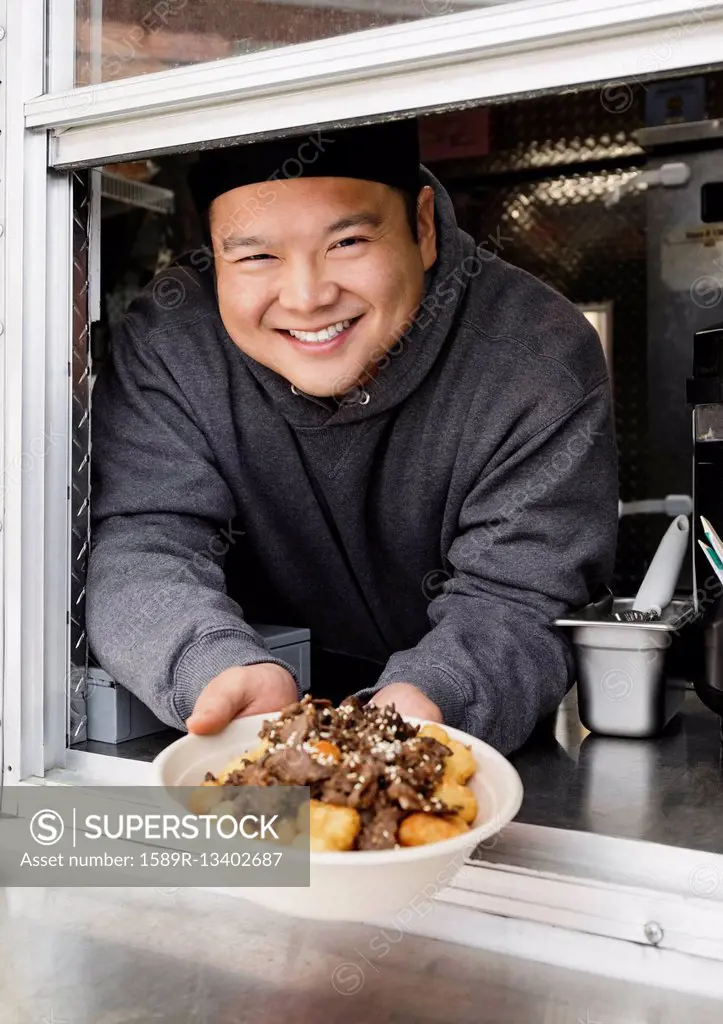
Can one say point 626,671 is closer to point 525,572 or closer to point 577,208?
point 525,572

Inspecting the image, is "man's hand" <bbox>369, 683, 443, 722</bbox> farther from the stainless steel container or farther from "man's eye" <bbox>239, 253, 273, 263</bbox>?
"man's eye" <bbox>239, 253, 273, 263</bbox>

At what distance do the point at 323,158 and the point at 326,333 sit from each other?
25cm

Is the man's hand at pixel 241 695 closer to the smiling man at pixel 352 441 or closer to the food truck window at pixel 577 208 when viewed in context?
the smiling man at pixel 352 441

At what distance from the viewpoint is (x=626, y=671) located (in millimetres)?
1484

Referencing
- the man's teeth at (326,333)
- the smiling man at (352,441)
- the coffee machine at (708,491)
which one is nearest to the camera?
the coffee machine at (708,491)

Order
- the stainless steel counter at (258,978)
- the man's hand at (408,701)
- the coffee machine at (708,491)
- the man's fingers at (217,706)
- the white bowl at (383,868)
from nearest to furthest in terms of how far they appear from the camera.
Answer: the white bowl at (383,868) < the stainless steel counter at (258,978) < the man's fingers at (217,706) < the man's hand at (408,701) < the coffee machine at (708,491)

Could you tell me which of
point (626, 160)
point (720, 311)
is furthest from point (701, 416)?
point (626, 160)

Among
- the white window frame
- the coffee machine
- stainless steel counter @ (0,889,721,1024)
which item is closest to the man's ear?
the coffee machine

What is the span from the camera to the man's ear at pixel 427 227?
5.58 feet

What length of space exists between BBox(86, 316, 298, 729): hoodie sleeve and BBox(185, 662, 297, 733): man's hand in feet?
0.16

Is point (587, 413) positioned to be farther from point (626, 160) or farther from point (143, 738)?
point (626, 160)

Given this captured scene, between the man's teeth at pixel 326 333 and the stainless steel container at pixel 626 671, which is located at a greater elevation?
the man's teeth at pixel 326 333

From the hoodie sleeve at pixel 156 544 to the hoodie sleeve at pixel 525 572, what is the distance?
9.6 inches

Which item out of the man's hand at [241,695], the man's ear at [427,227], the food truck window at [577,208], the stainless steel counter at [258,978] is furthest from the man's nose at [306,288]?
the food truck window at [577,208]
